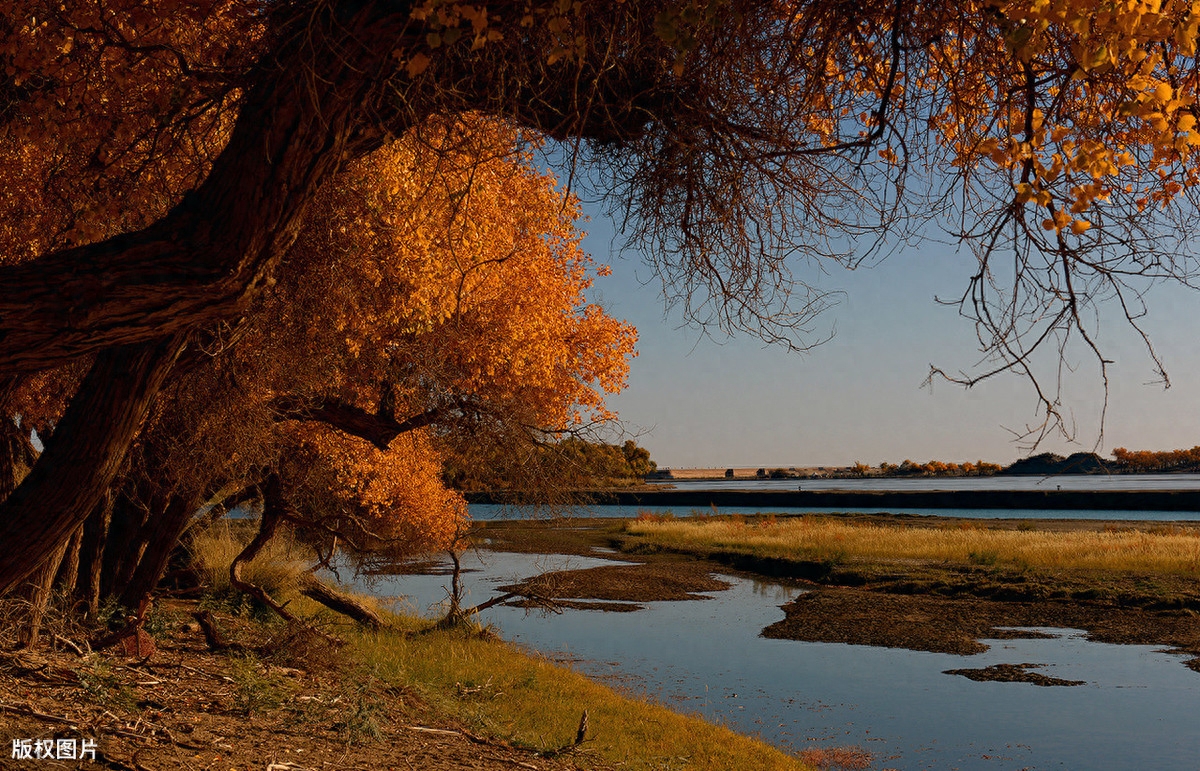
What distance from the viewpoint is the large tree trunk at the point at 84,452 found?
507cm

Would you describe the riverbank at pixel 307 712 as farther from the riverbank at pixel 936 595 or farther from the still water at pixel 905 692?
the riverbank at pixel 936 595

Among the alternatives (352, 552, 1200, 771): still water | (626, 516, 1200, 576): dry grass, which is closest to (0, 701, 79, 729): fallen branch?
(352, 552, 1200, 771): still water

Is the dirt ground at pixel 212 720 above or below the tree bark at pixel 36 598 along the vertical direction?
below

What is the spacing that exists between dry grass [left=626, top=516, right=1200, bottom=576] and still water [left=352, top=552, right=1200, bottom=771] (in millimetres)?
11725

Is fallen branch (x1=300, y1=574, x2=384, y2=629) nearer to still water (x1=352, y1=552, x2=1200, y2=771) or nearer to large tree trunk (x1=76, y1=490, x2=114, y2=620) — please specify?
still water (x1=352, y1=552, x2=1200, y2=771)

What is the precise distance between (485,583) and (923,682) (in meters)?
17.4

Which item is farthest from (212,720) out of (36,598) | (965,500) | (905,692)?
(965,500)

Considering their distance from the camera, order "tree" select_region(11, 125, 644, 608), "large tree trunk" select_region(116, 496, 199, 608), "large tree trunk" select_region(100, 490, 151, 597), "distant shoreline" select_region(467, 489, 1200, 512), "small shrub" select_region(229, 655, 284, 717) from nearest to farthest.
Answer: "small shrub" select_region(229, 655, 284, 717) < "tree" select_region(11, 125, 644, 608) < "large tree trunk" select_region(116, 496, 199, 608) < "large tree trunk" select_region(100, 490, 151, 597) < "distant shoreline" select_region(467, 489, 1200, 512)

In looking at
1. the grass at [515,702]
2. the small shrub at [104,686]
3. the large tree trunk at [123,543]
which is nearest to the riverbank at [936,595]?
the grass at [515,702]

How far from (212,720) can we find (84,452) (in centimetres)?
230

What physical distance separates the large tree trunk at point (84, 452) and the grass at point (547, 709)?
4915 millimetres

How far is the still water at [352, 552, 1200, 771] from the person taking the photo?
47.1 feet

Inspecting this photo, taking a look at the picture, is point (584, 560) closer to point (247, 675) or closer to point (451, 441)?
point (451, 441)

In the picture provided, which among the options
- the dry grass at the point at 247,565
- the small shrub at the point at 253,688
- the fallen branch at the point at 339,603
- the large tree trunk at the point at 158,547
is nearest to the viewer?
the small shrub at the point at 253,688
